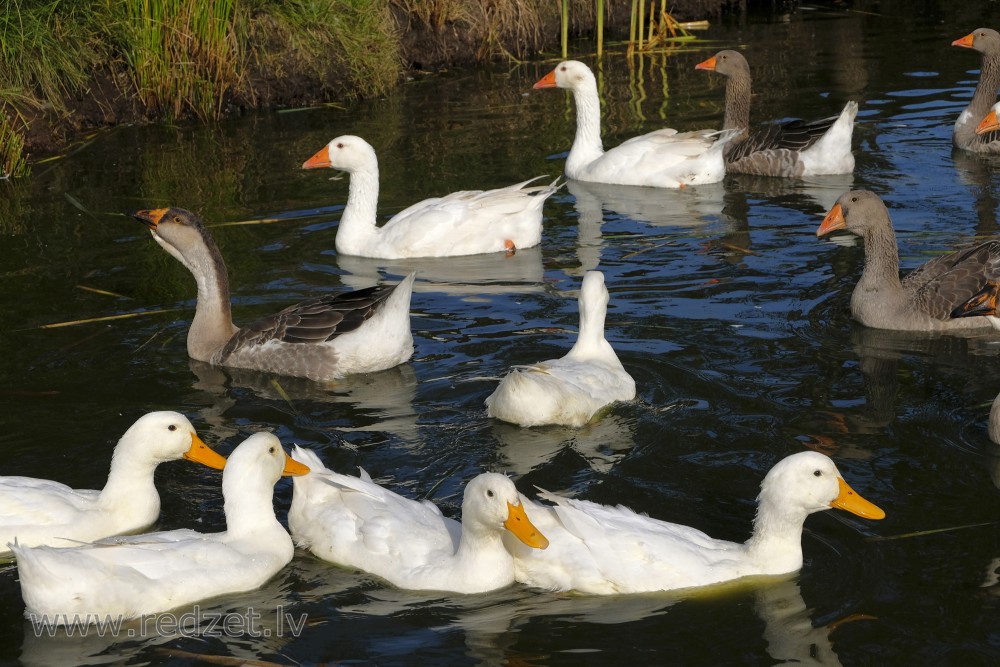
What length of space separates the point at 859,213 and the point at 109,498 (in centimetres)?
581

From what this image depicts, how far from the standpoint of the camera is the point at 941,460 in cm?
698

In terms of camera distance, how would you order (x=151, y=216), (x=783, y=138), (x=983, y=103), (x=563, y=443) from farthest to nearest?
(x=983, y=103), (x=783, y=138), (x=151, y=216), (x=563, y=443)

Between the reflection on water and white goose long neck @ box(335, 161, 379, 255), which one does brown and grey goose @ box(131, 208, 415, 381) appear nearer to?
the reflection on water

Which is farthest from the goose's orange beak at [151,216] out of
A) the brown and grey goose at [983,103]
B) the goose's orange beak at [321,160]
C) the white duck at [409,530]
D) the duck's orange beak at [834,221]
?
the brown and grey goose at [983,103]

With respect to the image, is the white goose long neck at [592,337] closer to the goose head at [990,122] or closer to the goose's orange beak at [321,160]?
the goose's orange beak at [321,160]

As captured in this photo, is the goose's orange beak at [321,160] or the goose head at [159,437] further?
the goose's orange beak at [321,160]

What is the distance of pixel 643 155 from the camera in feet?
44.0

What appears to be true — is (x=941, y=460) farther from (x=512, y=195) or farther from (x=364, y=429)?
(x=512, y=195)

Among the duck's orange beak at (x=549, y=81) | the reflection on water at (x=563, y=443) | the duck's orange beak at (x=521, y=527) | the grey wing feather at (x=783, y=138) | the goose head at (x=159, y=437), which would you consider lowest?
the reflection on water at (x=563, y=443)

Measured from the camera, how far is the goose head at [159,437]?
650 centimetres

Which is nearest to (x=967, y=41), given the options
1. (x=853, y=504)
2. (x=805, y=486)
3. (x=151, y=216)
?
(x=151, y=216)

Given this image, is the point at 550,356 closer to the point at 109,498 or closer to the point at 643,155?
the point at 109,498

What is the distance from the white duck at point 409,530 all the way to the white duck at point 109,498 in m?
0.65

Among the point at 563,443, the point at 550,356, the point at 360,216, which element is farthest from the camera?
the point at 360,216
